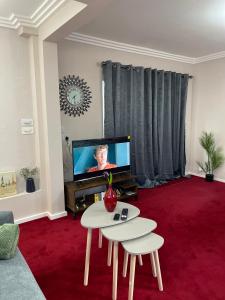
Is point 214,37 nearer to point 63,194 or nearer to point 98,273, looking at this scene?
point 63,194

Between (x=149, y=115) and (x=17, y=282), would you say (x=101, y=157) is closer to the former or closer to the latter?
(x=149, y=115)

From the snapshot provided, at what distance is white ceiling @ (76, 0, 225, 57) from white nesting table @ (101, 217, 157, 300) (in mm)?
2129

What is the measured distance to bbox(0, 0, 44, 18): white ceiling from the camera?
2260mm

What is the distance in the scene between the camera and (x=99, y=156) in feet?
11.1

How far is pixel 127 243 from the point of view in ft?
5.56

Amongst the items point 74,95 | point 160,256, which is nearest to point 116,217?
point 160,256

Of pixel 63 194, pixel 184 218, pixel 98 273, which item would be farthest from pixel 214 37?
pixel 98 273

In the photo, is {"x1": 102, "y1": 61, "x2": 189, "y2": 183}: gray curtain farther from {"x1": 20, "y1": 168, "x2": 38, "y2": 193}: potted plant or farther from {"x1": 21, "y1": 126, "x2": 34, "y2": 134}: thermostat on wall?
{"x1": 20, "y1": 168, "x2": 38, "y2": 193}: potted plant

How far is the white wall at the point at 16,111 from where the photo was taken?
2779 millimetres

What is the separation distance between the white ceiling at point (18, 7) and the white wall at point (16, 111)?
0.30 metres

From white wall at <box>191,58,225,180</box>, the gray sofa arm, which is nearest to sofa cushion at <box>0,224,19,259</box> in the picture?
the gray sofa arm

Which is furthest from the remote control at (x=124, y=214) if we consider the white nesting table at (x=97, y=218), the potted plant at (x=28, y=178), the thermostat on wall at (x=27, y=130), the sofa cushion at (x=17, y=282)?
the thermostat on wall at (x=27, y=130)

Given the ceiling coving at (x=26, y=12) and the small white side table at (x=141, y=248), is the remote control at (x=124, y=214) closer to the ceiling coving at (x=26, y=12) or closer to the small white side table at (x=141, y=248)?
the small white side table at (x=141, y=248)

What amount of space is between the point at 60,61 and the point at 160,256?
2.77m
